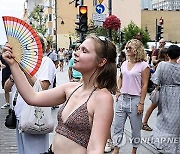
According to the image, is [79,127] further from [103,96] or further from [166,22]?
[166,22]

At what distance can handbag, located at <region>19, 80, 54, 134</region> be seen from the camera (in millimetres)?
3994

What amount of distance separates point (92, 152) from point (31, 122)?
5.46 ft

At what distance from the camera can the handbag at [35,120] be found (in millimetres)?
3994

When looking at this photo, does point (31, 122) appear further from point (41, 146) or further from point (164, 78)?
point (164, 78)

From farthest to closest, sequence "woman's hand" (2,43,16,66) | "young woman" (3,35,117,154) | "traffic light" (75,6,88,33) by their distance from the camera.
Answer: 1. "traffic light" (75,6,88,33)
2. "woman's hand" (2,43,16,66)
3. "young woman" (3,35,117,154)

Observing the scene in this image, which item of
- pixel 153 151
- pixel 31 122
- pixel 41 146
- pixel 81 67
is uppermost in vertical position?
pixel 81 67

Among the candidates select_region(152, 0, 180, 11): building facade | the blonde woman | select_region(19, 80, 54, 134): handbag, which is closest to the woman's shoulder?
select_region(19, 80, 54, 134): handbag

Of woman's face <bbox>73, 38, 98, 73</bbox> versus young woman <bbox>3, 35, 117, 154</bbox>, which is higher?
woman's face <bbox>73, 38, 98, 73</bbox>

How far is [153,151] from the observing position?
21.9 ft

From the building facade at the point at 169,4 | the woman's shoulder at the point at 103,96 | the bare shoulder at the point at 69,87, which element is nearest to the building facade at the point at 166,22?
the building facade at the point at 169,4

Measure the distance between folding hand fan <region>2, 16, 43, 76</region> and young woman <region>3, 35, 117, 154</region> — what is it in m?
A: 0.09

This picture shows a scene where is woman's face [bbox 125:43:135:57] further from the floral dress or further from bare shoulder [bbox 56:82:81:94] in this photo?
bare shoulder [bbox 56:82:81:94]

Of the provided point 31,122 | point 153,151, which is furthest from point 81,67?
point 153,151

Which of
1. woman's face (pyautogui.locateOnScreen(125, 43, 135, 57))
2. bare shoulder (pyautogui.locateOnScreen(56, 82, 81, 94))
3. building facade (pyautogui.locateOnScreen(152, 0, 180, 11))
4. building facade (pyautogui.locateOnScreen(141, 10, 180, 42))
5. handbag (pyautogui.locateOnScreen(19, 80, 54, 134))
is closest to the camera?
bare shoulder (pyautogui.locateOnScreen(56, 82, 81, 94))
